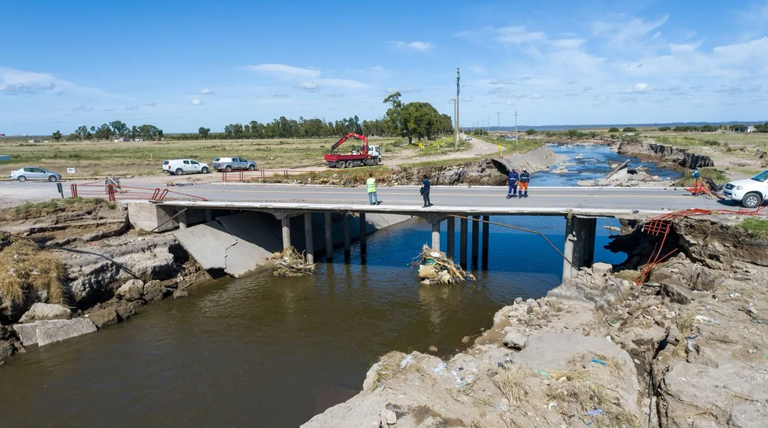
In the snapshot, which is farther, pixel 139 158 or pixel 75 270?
pixel 139 158

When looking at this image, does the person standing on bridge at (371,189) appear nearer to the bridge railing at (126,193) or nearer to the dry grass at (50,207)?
the bridge railing at (126,193)

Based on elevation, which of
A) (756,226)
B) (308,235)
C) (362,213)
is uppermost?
(756,226)

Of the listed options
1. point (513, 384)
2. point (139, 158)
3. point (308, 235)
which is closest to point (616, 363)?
point (513, 384)

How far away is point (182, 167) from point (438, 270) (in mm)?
29045

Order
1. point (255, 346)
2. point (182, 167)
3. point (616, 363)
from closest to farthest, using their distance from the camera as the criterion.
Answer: point (616, 363) → point (255, 346) → point (182, 167)

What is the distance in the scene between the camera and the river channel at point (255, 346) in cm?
1241

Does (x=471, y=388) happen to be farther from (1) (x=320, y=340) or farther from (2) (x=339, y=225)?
(2) (x=339, y=225)

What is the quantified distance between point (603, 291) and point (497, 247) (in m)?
10.6

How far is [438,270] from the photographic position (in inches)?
837

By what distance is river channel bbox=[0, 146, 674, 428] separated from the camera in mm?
12414

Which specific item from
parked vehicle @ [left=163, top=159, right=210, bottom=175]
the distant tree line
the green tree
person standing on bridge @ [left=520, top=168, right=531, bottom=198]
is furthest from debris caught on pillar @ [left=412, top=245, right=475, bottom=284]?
the distant tree line

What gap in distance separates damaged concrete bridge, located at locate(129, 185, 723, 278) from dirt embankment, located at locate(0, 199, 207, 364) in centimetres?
149

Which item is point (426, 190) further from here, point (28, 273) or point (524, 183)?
point (28, 273)

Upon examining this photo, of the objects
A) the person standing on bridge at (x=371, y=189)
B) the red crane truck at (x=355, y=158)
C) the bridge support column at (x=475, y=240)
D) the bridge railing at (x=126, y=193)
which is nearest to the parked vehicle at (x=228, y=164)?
the red crane truck at (x=355, y=158)
